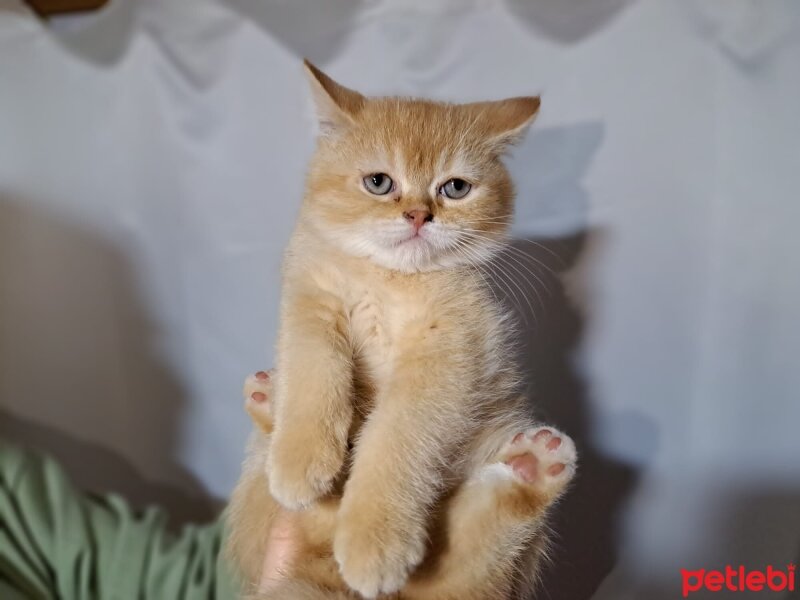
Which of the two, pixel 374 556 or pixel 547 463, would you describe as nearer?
pixel 374 556

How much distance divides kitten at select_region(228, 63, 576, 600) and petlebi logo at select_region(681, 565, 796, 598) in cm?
55

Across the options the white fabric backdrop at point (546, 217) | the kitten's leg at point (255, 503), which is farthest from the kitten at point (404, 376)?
the white fabric backdrop at point (546, 217)

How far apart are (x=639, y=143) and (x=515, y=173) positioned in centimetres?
24

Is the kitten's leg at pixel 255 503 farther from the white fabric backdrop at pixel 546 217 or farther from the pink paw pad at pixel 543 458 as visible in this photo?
the white fabric backdrop at pixel 546 217

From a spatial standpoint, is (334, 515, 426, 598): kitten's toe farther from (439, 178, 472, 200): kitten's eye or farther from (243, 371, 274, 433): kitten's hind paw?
(439, 178, 472, 200): kitten's eye

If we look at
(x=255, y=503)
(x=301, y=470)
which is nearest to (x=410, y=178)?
(x=301, y=470)

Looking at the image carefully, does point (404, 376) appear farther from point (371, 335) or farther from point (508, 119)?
point (508, 119)

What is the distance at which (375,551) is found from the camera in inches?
27.3

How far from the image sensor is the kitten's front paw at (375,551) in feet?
2.26

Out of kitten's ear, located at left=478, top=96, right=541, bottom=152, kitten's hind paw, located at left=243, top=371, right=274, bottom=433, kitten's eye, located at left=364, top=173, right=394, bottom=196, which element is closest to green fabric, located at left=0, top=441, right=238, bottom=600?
kitten's hind paw, located at left=243, top=371, right=274, bottom=433

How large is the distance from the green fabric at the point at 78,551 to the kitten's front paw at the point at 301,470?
651mm

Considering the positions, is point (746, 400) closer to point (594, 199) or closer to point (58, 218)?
point (594, 199)

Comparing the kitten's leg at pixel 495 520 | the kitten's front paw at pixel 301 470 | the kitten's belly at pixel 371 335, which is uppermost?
the kitten's belly at pixel 371 335

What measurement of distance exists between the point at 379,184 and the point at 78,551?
1030 millimetres
